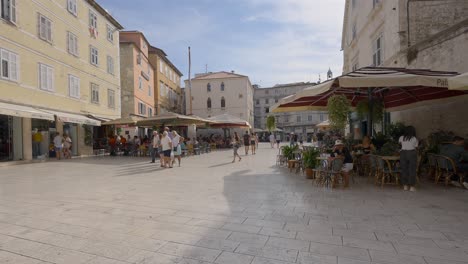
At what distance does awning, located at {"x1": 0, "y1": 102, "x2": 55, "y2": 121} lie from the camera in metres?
A: 12.4

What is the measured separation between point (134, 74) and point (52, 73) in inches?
465

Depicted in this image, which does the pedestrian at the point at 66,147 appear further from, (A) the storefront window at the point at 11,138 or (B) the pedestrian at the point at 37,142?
(A) the storefront window at the point at 11,138

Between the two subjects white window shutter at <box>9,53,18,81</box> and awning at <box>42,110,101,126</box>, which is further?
awning at <box>42,110,101,126</box>

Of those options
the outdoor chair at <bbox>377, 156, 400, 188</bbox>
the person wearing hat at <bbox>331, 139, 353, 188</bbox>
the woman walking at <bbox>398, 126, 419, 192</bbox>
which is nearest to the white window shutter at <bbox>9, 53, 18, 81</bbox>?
the person wearing hat at <bbox>331, 139, 353, 188</bbox>

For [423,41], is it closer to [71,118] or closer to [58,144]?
[71,118]

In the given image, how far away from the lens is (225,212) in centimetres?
531

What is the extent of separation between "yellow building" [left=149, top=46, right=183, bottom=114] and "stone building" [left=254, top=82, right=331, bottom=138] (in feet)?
78.9

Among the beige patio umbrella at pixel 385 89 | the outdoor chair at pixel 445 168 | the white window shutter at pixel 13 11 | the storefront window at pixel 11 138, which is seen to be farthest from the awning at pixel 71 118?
the outdoor chair at pixel 445 168

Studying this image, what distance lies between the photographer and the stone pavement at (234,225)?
3475 millimetres

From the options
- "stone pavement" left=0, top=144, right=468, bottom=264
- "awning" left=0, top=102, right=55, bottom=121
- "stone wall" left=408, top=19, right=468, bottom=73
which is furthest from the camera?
"awning" left=0, top=102, right=55, bottom=121

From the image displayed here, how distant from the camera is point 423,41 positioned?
10703 millimetres

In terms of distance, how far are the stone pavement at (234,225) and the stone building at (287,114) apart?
2295 inches

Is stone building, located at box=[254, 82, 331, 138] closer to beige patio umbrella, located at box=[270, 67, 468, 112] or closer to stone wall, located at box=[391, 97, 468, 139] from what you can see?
stone wall, located at box=[391, 97, 468, 139]

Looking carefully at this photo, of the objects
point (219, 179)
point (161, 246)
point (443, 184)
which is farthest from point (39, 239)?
point (443, 184)
